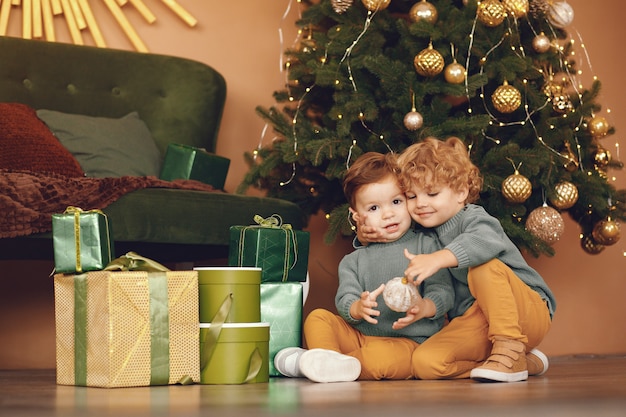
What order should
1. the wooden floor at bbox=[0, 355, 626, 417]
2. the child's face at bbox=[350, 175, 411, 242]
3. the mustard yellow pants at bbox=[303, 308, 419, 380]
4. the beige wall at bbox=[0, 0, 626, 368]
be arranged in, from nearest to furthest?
1. the wooden floor at bbox=[0, 355, 626, 417]
2. the mustard yellow pants at bbox=[303, 308, 419, 380]
3. the child's face at bbox=[350, 175, 411, 242]
4. the beige wall at bbox=[0, 0, 626, 368]

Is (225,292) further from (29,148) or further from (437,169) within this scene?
(29,148)

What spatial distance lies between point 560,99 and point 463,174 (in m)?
0.90

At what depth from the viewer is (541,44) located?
262cm

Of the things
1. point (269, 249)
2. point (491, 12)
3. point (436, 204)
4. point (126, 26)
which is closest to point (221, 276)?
point (269, 249)

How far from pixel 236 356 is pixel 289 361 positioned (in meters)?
0.17

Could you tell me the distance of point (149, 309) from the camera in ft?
5.27

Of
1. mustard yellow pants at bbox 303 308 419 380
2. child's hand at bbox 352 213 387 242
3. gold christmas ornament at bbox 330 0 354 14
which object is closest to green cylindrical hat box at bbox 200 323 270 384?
mustard yellow pants at bbox 303 308 419 380

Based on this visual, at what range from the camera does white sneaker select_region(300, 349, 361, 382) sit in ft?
5.52

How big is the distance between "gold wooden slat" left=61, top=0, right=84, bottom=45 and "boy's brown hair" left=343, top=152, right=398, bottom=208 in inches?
58.1

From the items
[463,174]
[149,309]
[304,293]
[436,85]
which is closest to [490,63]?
[436,85]

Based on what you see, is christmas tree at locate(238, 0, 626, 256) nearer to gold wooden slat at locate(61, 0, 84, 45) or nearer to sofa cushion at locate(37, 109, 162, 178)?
sofa cushion at locate(37, 109, 162, 178)

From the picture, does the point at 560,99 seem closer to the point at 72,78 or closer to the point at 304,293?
the point at 304,293

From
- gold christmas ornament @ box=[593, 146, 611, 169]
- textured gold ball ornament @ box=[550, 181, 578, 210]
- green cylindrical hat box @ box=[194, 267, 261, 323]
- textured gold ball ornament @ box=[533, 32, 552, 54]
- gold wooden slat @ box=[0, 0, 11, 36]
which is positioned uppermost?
gold wooden slat @ box=[0, 0, 11, 36]

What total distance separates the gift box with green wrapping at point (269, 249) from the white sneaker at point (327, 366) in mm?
319
